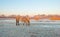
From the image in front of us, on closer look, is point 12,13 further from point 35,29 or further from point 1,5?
point 35,29

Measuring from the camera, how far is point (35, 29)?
3107mm

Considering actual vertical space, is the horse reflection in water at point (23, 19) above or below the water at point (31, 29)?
above

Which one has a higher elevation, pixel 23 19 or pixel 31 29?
pixel 23 19

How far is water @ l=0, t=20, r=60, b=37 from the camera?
3049mm

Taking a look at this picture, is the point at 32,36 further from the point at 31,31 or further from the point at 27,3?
the point at 27,3

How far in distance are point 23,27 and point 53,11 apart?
0.65 meters

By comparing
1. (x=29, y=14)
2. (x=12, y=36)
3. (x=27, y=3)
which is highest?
(x=27, y=3)

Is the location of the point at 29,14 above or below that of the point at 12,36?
above

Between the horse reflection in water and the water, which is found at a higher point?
the horse reflection in water

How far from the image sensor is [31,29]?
3109 millimetres

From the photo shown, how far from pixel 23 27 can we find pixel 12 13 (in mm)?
339

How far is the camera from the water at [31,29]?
10.0ft

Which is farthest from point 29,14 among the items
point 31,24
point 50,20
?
point 50,20

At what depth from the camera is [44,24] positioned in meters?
3.11
